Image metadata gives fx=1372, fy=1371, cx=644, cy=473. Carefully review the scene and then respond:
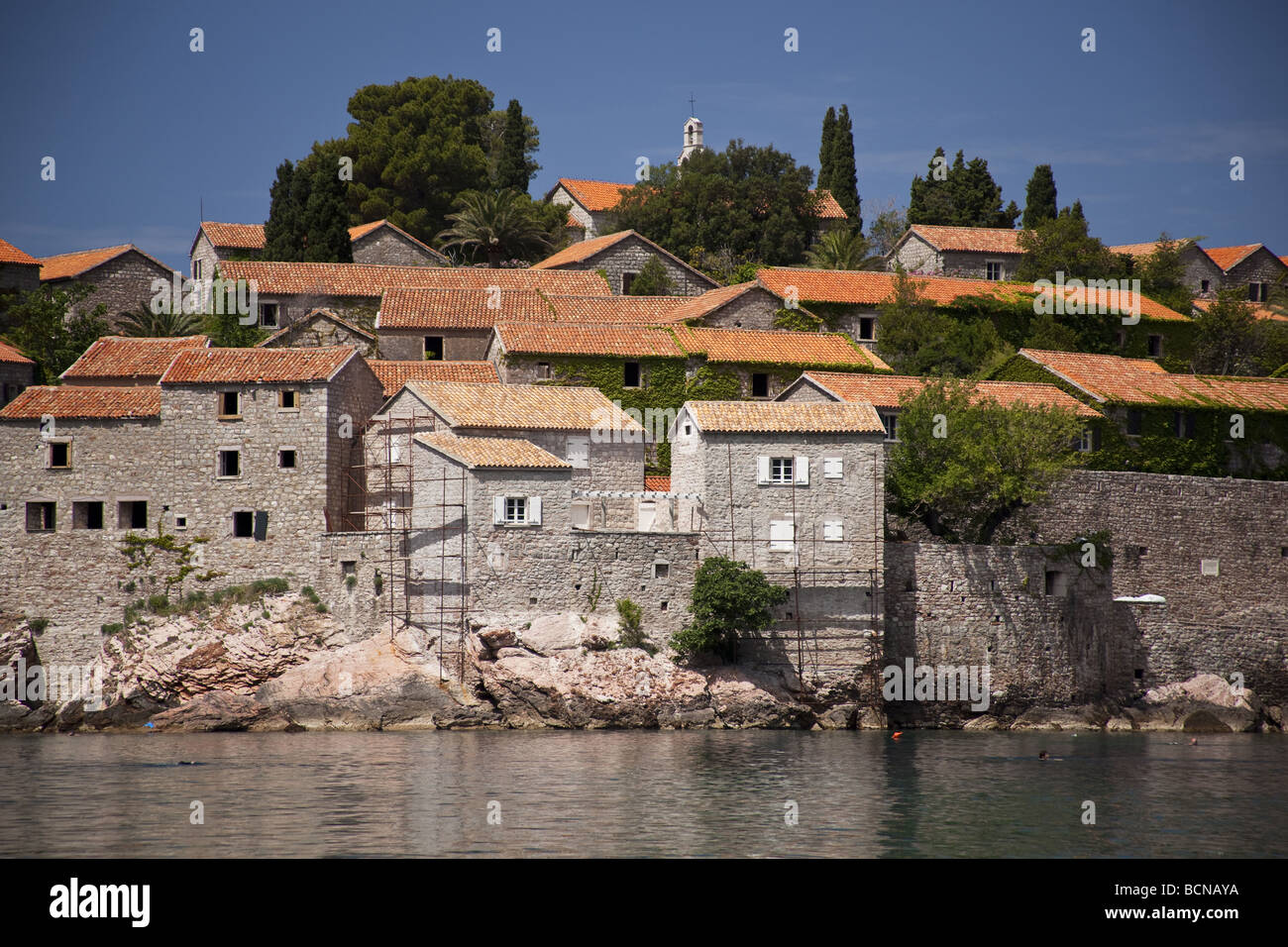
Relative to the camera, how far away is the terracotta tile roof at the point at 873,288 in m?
63.3

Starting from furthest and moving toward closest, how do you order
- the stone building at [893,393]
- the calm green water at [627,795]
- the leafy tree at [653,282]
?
the leafy tree at [653,282] < the stone building at [893,393] < the calm green water at [627,795]

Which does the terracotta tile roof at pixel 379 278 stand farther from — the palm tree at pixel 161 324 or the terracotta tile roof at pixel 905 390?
the terracotta tile roof at pixel 905 390

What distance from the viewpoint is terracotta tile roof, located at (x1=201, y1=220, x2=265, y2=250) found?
227 feet

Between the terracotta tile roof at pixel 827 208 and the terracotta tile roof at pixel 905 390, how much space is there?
27302mm

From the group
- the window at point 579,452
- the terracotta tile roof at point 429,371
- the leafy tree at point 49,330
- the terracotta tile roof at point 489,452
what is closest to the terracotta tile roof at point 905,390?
the window at point 579,452

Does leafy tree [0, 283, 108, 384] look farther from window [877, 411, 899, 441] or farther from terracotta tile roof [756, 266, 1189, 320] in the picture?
window [877, 411, 899, 441]

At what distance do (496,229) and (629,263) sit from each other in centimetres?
807

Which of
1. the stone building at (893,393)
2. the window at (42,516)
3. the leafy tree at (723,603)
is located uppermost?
the stone building at (893,393)

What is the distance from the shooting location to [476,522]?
43.5 meters

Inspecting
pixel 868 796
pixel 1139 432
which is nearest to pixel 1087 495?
pixel 1139 432

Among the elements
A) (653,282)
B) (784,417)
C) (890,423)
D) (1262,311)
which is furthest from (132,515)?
(1262,311)

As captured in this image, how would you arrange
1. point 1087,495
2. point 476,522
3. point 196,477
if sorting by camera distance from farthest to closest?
point 1087,495
point 196,477
point 476,522

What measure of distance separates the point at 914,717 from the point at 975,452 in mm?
9366
